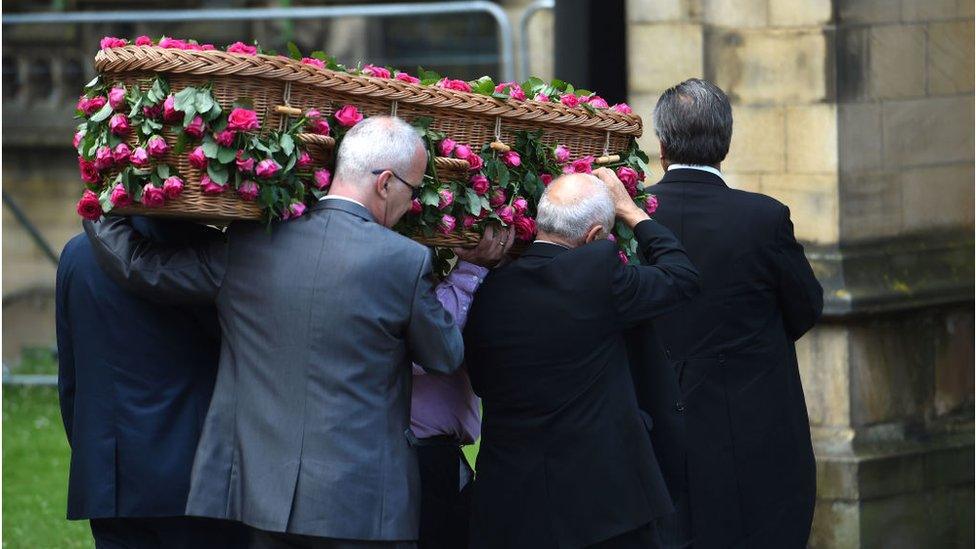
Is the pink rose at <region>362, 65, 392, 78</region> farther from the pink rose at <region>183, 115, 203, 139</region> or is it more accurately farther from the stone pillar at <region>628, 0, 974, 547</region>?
the stone pillar at <region>628, 0, 974, 547</region>

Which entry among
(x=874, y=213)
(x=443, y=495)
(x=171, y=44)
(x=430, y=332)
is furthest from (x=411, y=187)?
(x=874, y=213)

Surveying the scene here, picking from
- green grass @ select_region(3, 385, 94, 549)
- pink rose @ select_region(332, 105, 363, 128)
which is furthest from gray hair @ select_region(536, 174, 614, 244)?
green grass @ select_region(3, 385, 94, 549)

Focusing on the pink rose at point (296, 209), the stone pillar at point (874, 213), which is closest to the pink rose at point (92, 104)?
the pink rose at point (296, 209)

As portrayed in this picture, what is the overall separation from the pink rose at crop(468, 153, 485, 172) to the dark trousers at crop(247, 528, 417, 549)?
0.97 m

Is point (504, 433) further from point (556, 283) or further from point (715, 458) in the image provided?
point (715, 458)

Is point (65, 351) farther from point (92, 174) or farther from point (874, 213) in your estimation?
point (874, 213)

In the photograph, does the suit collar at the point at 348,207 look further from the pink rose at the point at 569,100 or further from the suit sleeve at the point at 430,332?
the pink rose at the point at 569,100

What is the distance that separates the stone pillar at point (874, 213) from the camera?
7.38m

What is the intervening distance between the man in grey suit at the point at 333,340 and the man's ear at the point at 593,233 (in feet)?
1.50

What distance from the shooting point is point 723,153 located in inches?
221

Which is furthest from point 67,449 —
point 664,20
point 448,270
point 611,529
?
point 611,529

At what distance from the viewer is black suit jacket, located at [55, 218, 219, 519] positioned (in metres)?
4.97

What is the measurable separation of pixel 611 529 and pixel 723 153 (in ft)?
4.67

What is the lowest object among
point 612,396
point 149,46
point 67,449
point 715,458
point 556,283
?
point 67,449
